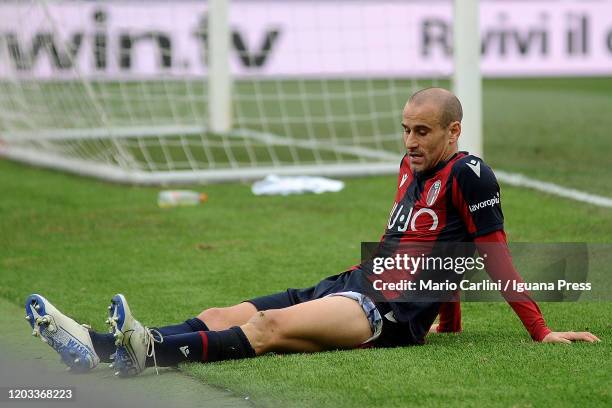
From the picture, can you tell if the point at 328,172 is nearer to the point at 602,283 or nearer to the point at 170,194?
the point at 170,194

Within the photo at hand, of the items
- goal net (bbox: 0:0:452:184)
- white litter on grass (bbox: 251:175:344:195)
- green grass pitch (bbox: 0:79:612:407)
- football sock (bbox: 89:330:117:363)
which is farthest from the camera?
goal net (bbox: 0:0:452:184)

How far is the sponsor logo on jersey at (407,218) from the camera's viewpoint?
461 cm

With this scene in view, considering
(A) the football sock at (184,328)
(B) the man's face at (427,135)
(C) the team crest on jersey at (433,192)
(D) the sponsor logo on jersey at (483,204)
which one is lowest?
(A) the football sock at (184,328)

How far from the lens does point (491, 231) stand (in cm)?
448

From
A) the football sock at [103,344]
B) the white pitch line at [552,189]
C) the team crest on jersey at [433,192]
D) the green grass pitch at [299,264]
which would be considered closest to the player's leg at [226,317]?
the green grass pitch at [299,264]

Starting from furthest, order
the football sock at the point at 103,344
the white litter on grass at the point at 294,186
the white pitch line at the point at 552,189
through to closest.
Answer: the white litter on grass at the point at 294,186
the white pitch line at the point at 552,189
the football sock at the point at 103,344

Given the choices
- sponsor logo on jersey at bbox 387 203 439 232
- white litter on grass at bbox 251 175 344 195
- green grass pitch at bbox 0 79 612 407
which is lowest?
green grass pitch at bbox 0 79 612 407

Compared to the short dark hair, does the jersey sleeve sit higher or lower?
lower

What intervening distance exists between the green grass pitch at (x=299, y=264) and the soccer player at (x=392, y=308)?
6cm

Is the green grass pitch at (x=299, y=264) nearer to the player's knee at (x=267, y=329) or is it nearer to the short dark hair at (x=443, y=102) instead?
the player's knee at (x=267, y=329)

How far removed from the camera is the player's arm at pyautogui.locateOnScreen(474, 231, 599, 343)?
175 inches

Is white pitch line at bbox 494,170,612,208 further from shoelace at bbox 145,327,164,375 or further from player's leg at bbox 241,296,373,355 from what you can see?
shoelace at bbox 145,327,164,375

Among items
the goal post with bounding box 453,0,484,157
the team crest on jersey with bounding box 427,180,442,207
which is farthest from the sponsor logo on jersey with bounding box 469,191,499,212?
the goal post with bounding box 453,0,484,157

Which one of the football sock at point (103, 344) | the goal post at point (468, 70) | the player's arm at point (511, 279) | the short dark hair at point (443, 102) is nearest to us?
→ the football sock at point (103, 344)
